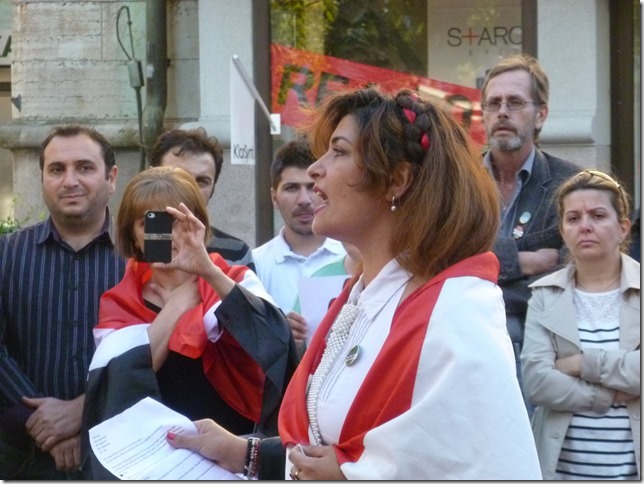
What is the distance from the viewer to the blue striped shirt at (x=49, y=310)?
4285 millimetres

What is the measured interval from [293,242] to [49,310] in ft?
4.13

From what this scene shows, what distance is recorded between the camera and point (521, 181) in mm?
4715

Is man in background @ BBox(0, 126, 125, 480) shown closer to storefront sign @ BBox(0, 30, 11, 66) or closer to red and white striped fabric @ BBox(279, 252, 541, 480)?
red and white striped fabric @ BBox(279, 252, 541, 480)

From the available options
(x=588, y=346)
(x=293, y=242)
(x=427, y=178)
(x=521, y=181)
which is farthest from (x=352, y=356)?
(x=293, y=242)

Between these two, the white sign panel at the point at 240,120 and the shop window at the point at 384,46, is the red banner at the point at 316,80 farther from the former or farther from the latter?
the white sign panel at the point at 240,120

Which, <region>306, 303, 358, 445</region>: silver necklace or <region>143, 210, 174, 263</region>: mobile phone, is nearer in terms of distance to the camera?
<region>306, 303, 358, 445</region>: silver necklace

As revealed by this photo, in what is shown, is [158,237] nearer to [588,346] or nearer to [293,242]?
[293,242]

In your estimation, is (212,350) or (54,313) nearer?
(212,350)

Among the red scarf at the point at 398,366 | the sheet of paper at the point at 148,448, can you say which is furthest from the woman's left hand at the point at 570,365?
the red scarf at the point at 398,366

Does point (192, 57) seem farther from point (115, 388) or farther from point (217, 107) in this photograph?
point (115, 388)

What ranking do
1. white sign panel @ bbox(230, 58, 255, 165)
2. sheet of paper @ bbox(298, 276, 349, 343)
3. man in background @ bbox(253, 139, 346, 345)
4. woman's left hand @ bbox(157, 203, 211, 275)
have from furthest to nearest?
1. white sign panel @ bbox(230, 58, 255, 165)
2. man in background @ bbox(253, 139, 346, 345)
3. sheet of paper @ bbox(298, 276, 349, 343)
4. woman's left hand @ bbox(157, 203, 211, 275)

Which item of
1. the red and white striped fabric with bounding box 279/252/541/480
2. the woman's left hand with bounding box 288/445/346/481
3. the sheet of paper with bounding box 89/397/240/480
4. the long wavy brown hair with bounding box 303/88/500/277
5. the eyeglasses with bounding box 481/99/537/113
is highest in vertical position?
the eyeglasses with bounding box 481/99/537/113

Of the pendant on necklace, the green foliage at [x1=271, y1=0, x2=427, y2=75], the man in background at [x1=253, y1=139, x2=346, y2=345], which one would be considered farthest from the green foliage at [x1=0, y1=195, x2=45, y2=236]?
the pendant on necklace

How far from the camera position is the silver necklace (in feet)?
8.50
